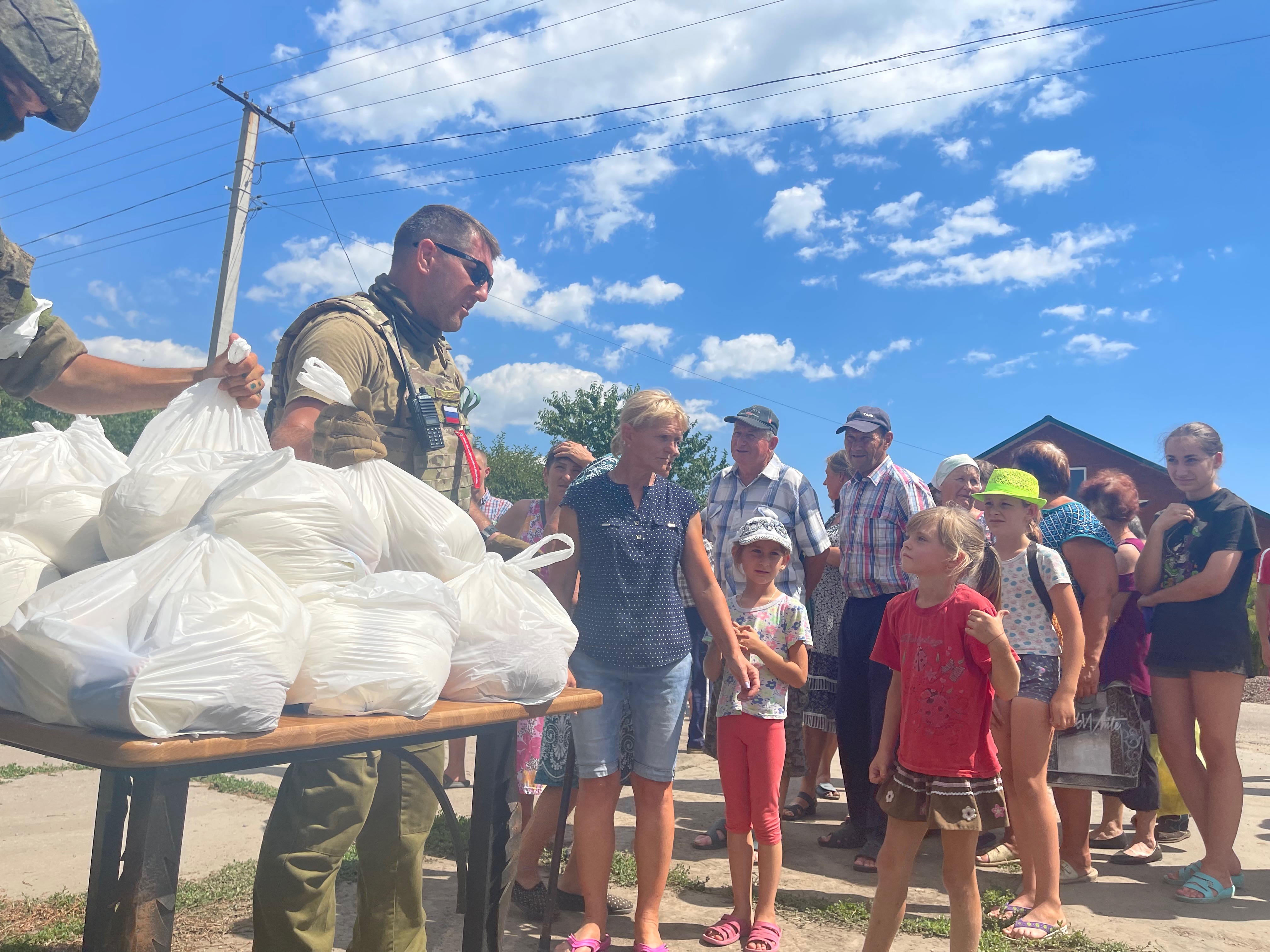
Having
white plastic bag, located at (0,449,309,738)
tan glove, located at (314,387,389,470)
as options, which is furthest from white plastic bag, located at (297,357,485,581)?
white plastic bag, located at (0,449,309,738)

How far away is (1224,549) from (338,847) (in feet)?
12.1

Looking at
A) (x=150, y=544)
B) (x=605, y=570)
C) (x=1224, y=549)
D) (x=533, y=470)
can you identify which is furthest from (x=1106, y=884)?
(x=533, y=470)

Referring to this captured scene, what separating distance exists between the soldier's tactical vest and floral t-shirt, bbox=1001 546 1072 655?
82.4 inches

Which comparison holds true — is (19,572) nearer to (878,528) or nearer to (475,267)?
(475,267)

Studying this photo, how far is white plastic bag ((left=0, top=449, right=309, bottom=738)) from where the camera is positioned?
1.27m

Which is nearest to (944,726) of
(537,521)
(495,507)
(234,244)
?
(537,521)

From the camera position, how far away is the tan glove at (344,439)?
2.10m

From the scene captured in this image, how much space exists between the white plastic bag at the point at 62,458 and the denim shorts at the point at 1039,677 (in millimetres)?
2962

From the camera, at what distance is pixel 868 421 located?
4531 mm

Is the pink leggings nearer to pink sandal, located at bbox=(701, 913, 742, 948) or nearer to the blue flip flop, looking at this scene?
pink sandal, located at bbox=(701, 913, 742, 948)

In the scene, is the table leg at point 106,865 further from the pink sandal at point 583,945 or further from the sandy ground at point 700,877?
the pink sandal at point 583,945

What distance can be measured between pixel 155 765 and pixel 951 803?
88.1 inches

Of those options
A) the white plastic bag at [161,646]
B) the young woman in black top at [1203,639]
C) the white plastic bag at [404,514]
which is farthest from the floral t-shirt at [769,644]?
the white plastic bag at [161,646]

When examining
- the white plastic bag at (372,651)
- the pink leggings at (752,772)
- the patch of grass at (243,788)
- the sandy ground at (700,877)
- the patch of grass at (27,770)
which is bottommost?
the patch of grass at (27,770)
